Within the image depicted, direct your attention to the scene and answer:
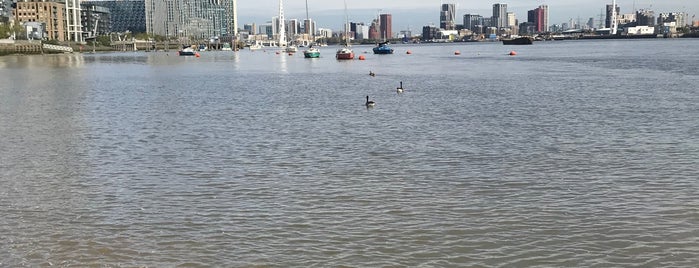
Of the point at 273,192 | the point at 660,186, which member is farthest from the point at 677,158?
the point at 273,192

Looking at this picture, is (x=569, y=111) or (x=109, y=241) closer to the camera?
(x=109, y=241)

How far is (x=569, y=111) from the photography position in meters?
46.7

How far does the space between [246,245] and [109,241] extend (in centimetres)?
330

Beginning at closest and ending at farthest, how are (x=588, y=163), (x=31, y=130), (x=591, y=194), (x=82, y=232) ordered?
(x=82, y=232) → (x=591, y=194) → (x=588, y=163) → (x=31, y=130)

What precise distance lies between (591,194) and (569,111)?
2627cm

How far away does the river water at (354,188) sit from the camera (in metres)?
16.3

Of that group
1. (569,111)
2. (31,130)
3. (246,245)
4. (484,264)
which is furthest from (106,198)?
(569,111)

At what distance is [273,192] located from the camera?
2247 centimetres

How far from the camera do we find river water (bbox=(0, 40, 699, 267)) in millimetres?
16266

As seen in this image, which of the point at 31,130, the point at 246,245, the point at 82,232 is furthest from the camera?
the point at 31,130

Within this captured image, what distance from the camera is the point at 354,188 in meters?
22.9

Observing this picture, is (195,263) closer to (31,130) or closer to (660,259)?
(660,259)

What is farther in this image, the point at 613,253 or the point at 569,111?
the point at 569,111

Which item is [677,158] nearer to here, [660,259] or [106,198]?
[660,259]
